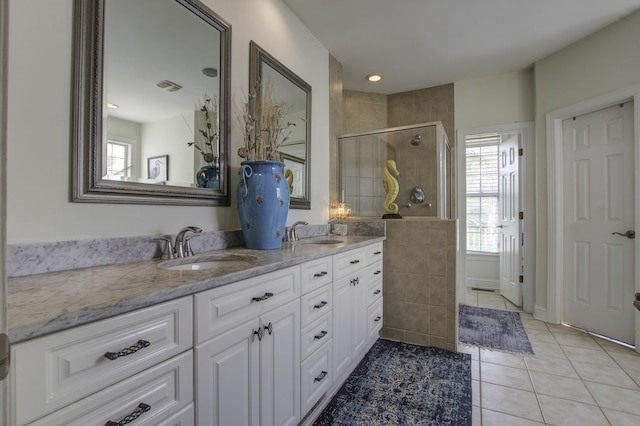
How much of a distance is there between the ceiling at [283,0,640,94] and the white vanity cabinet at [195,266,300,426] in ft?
7.07

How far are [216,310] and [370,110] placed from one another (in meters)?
3.56

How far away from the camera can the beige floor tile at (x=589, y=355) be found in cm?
216

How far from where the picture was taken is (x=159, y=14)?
4.31 feet

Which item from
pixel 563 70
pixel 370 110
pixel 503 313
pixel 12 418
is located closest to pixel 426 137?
pixel 370 110

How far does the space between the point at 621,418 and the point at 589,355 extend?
33.0 inches

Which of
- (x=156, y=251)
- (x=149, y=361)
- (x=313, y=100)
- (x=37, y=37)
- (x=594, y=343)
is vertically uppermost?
(x=313, y=100)

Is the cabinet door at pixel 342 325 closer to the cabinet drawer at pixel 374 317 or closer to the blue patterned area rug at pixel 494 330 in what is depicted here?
the cabinet drawer at pixel 374 317

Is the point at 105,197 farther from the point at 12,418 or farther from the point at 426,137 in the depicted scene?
the point at 426,137

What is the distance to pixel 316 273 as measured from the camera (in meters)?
1.45

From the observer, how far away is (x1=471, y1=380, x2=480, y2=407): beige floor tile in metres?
1.69

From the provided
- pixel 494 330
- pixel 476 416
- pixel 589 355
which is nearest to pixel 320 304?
pixel 476 416

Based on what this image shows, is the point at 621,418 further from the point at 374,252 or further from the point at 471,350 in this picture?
the point at 374,252

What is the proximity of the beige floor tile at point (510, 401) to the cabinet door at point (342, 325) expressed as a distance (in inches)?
31.8

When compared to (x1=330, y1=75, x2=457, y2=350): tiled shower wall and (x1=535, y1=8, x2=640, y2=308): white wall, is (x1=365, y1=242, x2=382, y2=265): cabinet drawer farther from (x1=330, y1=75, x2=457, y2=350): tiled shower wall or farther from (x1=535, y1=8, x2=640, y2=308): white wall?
(x1=535, y1=8, x2=640, y2=308): white wall
